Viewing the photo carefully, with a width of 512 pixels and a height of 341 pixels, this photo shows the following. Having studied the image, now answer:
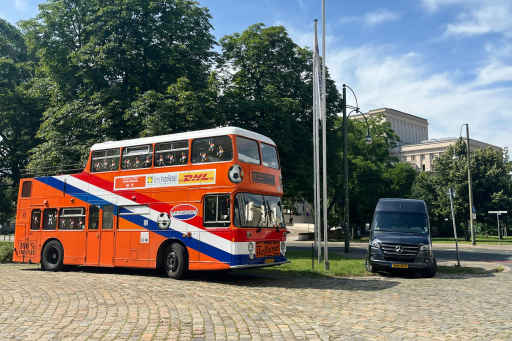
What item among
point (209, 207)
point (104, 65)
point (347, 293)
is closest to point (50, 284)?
point (209, 207)

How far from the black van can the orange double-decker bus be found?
132 inches

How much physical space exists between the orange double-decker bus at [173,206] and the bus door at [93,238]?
4 centimetres

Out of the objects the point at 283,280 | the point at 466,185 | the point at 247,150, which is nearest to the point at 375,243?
the point at 283,280

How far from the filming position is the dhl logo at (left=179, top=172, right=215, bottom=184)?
13991mm

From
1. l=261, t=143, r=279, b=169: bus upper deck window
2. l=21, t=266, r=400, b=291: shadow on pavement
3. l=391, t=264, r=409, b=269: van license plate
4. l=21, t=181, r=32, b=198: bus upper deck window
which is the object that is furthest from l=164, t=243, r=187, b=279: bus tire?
l=21, t=181, r=32, b=198: bus upper deck window

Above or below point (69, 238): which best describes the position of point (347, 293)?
below

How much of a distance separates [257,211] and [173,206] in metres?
2.68

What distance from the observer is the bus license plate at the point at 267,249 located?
1401 centimetres

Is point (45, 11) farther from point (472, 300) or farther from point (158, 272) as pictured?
point (472, 300)

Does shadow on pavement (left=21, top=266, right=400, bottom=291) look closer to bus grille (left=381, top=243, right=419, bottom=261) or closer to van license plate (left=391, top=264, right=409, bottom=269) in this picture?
van license plate (left=391, top=264, right=409, bottom=269)

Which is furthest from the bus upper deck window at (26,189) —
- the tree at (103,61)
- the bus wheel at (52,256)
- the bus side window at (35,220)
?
the tree at (103,61)

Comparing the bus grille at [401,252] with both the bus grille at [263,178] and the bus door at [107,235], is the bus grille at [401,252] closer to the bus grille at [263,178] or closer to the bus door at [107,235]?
the bus grille at [263,178]

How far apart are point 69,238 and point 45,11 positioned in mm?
13598

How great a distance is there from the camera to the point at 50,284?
41.9 feet
